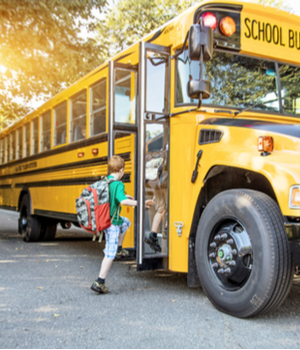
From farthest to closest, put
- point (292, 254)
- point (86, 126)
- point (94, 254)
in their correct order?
point (94, 254) < point (86, 126) < point (292, 254)

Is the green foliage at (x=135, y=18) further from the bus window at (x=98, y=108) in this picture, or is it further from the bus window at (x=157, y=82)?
the bus window at (x=157, y=82)

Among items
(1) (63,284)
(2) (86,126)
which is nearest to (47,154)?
(2) (86,126)

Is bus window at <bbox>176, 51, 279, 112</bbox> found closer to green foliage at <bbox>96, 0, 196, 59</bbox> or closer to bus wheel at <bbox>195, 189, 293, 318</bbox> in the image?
bus wheel at <bbox>195, 189, 293, 318</bbox>

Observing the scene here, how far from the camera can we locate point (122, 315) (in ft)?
11.3

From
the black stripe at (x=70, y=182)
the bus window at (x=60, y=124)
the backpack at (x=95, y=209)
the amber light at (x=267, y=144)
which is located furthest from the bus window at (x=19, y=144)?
the amber light at (x=267, y=144)

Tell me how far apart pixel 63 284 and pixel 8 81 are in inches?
318

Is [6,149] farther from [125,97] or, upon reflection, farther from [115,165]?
[115,165]

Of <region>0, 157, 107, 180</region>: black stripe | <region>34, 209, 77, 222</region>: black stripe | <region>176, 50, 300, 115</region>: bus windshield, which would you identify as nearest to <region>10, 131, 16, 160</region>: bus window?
<region>0, 157, 107, 180</region>: black stripe

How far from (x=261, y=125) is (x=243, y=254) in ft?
3.39

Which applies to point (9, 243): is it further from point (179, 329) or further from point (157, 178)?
point (179, 329)

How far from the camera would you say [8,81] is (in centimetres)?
1122

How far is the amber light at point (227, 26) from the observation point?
3.88 m

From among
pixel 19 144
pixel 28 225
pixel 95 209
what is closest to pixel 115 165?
pixel 95 209

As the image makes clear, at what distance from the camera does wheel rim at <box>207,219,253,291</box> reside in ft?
10.5
